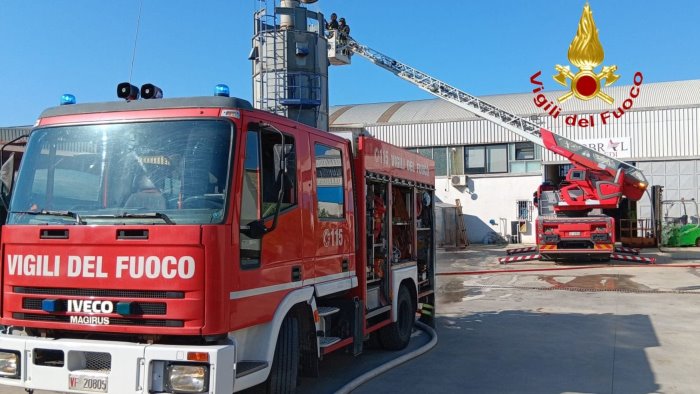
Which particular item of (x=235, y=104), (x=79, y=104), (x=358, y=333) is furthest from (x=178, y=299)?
(x=358, y=333)

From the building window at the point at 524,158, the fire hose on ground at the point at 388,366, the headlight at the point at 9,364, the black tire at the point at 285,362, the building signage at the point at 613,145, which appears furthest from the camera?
the building window at the point at 524,158

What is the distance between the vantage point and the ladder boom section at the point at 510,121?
21000 mm

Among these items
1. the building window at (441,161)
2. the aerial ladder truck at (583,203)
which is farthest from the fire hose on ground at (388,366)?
the building window at (441,161)

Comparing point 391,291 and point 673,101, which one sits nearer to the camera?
point 391,291

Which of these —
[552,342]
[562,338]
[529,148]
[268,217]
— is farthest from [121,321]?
[529,148]

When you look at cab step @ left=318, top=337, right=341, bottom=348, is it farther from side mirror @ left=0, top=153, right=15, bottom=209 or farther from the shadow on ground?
side mirror @ left=0, top=153, right=15, bottom=209

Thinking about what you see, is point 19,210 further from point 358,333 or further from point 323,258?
point 358,333

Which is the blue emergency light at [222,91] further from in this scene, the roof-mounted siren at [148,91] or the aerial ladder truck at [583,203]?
the aerial ladder truck at [583,203]

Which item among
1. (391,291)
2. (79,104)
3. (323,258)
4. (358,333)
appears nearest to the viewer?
(79,104)

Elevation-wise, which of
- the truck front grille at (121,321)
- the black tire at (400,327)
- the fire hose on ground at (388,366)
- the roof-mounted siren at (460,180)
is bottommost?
the fire hose on ground at (388,366)

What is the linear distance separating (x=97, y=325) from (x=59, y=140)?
1545 mm

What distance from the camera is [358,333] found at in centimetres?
662

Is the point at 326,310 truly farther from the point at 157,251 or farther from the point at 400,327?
the point at 157,251

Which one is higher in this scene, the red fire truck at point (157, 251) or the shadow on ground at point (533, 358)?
the red fire truck at point (157, 251)
